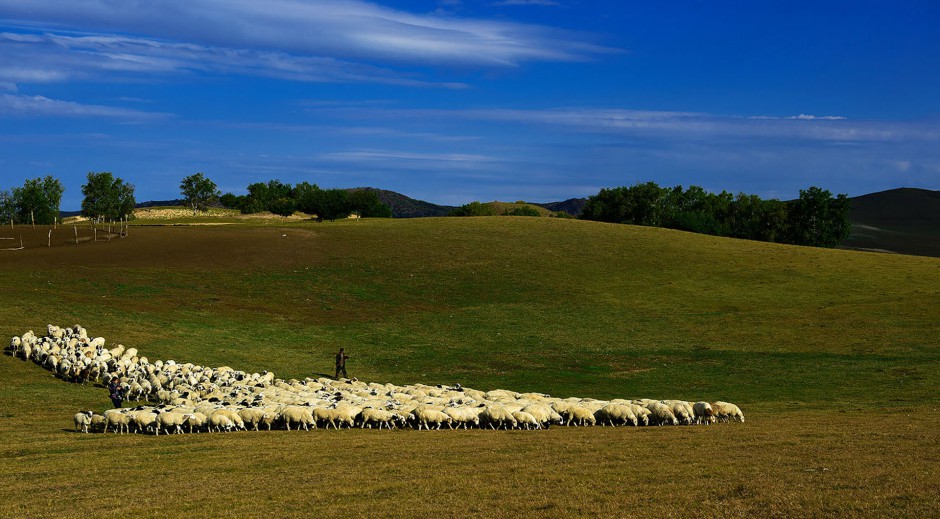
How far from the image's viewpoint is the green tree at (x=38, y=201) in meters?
165

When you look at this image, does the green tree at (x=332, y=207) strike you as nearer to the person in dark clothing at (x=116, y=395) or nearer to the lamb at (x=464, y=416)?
the person in dark clothing at (x=116, y=395)

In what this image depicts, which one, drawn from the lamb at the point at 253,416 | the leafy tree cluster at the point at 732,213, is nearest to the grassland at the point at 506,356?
the lamb at the point at 253,416

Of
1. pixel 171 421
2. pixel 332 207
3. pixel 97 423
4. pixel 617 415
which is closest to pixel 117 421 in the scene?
pixel 97 423

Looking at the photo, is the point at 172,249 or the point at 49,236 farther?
the point at 49,236

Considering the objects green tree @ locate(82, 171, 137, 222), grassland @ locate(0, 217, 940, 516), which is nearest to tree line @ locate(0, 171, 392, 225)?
green tree @ locate(82, 171, 137, 222)

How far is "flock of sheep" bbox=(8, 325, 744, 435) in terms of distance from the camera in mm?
26172

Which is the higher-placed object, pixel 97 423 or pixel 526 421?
pixel 526 421

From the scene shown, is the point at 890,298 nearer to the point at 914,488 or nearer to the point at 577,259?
the point at 577,259

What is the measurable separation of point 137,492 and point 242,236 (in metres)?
71.3

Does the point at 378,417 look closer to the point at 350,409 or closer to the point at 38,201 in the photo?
the point at 350,409

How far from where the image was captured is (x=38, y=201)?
165750 mm

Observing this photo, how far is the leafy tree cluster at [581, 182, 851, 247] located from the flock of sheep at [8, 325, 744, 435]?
113137mm

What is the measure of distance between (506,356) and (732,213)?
120 meters

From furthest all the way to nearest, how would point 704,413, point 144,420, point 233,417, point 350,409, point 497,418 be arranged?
point 704,413 < point 350,409 < point 497,418 < point 233,417 < point 144,420
